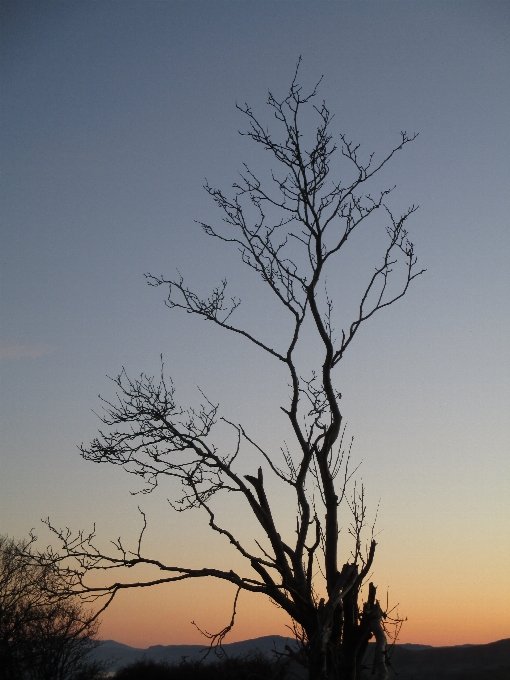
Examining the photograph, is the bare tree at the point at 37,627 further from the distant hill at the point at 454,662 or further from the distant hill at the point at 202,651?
the distant hill at the point at 454,662

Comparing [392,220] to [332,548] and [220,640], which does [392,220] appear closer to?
[332,548]

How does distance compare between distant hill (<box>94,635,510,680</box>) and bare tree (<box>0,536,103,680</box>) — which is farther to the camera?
distant hill (<box>94,635,510,680</box>)

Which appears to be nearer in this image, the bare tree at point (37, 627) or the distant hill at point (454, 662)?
the bare tree at point (37, 627)

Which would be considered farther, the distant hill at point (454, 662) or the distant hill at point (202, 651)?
the distant hill at point (454, 662)

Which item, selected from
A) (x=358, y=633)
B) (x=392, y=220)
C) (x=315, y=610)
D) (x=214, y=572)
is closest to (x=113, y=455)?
(x=214, y=572)

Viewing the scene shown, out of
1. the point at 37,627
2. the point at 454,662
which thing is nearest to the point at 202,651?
the point at 37,627

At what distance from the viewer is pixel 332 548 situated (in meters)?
7.69

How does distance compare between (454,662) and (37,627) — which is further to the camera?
(454,662)

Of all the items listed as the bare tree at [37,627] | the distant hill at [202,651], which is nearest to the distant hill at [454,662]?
the distant hill at [202,651]

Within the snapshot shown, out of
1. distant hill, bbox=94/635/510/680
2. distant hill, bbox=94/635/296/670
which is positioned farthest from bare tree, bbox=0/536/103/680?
distant hill, bbox=94/635/510/680

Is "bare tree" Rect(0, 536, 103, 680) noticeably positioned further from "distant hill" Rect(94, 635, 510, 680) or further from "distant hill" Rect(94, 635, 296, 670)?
"distant hill" Rect(94, 635, 510, 680)

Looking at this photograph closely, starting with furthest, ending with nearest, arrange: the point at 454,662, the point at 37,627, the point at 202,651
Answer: the point at 454,662 < the point at 37,627 < the point at 202,651

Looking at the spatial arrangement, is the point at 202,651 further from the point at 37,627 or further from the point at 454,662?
the point at 454,662

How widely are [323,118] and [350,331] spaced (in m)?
2.67
